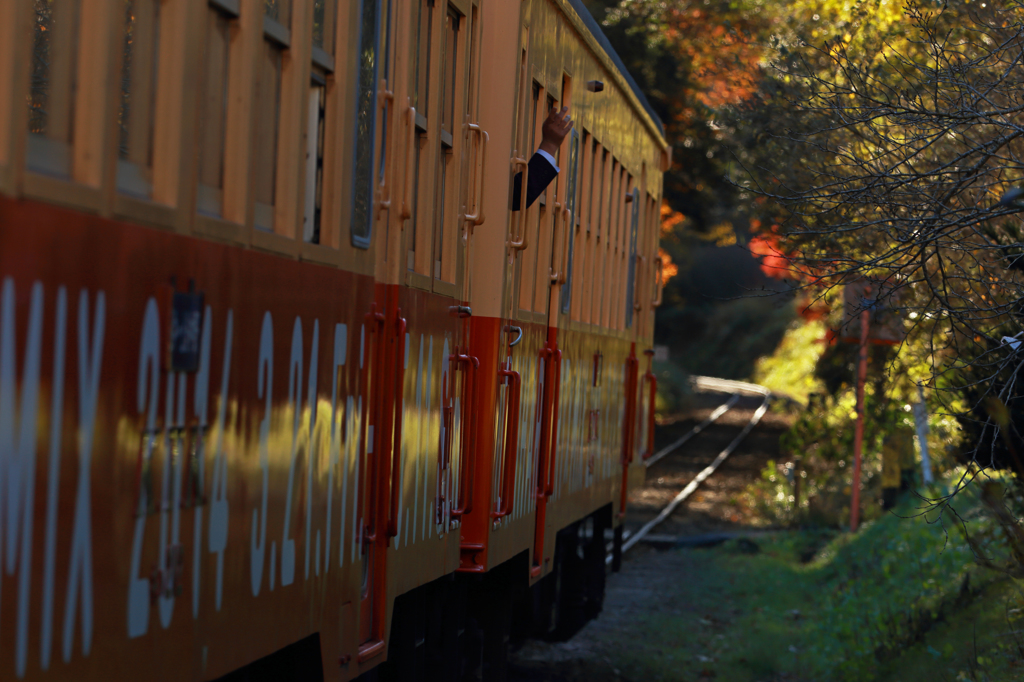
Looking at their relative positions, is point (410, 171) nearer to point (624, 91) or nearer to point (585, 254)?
point (585, 254)

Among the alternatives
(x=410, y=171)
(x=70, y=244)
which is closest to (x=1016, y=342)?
(x=410, y=171)

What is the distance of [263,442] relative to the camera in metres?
3.18

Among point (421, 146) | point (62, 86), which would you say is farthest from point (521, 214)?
point (62, 86)

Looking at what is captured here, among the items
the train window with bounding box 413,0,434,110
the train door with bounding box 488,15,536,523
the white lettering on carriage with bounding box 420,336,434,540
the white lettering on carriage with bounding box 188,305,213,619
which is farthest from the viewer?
the train door with bounding box 488,15,536,523

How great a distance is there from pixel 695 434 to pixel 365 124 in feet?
75.9

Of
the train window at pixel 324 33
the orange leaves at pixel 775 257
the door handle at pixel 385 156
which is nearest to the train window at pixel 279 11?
the train window at pixel 324 33

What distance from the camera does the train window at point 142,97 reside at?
8.61 ft

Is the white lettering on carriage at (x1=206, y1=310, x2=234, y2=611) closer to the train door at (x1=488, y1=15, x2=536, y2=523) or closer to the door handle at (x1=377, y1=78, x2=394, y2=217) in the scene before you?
the door handle at (x1=377, y1=78, x2=394, y2=217)

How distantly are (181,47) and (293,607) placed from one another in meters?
1.66

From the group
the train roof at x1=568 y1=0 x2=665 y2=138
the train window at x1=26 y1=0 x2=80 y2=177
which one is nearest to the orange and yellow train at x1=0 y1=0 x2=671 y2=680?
the train window at x1=26 y1=0 x2=80 y2=177

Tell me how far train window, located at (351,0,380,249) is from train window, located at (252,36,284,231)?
522 mm

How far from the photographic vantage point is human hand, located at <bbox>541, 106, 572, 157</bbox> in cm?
636

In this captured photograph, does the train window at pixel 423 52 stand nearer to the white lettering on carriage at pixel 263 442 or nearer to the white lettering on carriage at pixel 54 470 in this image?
the white lettering on carriage at pixel 263 442

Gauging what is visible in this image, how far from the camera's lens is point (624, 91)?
9.02m
